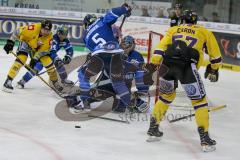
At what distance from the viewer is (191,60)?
5.21 m

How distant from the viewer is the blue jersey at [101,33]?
6273 millimetres

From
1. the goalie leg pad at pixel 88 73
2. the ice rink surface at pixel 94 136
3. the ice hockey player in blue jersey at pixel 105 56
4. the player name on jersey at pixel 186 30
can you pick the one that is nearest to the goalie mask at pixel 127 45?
the ice hockey player in blue jersey at pixel 105 56

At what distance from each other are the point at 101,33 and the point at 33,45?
59.6 inches

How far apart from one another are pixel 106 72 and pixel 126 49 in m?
0.44

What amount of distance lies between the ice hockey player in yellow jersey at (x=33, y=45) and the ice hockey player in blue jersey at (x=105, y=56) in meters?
1.15

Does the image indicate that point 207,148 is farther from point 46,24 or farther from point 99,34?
point 46,24

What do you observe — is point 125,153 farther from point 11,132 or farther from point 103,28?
point 103,28

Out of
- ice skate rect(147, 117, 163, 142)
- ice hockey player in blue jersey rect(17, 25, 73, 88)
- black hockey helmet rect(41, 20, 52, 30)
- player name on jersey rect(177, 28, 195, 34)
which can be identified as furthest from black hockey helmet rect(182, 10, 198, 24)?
ice hockey player in blue jersey rect(17, 25, 73, 88)

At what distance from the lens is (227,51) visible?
11.1 metres

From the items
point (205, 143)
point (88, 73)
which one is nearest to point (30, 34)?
point (88, 73)

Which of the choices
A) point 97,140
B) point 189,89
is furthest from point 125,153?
point 189,89

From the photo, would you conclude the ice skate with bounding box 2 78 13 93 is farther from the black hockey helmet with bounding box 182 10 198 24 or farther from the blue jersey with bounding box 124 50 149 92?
the black hockey helmet with bounding box 182 10 198 24

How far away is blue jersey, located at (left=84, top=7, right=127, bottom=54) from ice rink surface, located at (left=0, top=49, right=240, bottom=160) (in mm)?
855

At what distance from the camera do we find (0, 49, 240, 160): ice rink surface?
4906 millimetres
